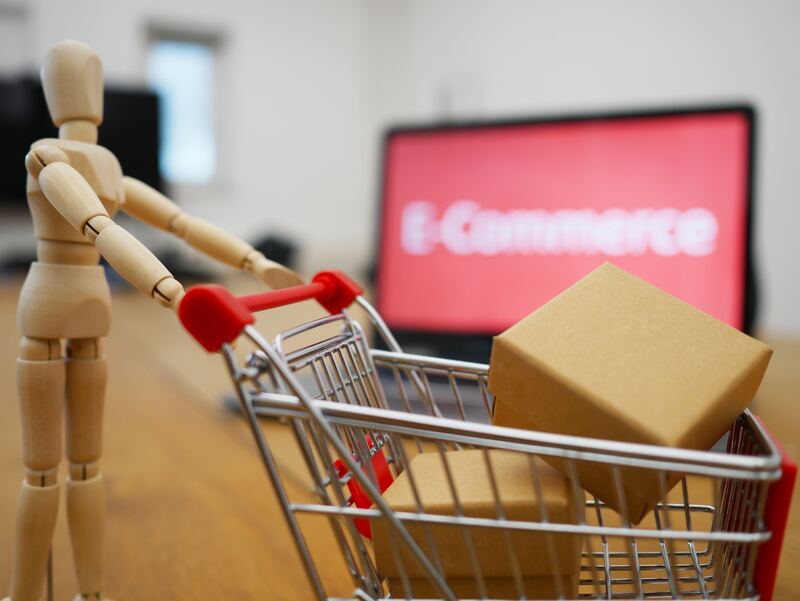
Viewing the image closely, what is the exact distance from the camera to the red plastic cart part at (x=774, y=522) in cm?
44

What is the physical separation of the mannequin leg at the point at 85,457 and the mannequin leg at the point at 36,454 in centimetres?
2

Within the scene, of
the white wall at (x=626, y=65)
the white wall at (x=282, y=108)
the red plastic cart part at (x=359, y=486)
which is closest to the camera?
the red plastic cart part at (x=359, y=486)

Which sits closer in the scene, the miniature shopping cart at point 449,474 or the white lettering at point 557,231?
the miniature shopping cart at point 449,474

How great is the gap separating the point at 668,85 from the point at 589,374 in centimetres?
298

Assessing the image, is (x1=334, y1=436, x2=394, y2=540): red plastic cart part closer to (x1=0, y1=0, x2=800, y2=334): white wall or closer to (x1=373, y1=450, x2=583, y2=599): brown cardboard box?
(x1=373, y1=450, x2=583, y2=599): brown cardboard box

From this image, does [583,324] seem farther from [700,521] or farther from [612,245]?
[612,245]

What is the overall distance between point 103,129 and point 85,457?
3.15m

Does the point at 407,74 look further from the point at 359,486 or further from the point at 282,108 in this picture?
the point at 359,486

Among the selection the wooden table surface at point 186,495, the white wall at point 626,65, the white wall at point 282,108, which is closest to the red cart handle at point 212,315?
the wooden table surface at point 186,495

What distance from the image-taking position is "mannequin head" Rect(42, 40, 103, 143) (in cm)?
60

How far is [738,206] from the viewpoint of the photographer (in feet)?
3.81

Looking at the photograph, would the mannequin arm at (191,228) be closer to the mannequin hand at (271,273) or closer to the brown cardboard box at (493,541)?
the mannequin hand at (271,273)

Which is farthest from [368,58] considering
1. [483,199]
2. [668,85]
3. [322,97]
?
[483,199]

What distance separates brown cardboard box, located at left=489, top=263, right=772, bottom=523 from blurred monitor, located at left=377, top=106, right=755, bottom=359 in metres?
0.70
